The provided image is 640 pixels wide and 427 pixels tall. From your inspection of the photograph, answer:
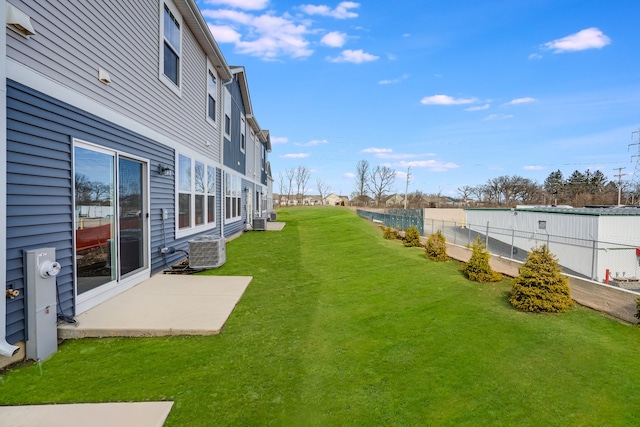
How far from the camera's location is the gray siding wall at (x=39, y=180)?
2988 millimetres

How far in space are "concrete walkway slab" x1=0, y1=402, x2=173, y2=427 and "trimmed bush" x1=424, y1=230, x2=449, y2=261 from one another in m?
7.60

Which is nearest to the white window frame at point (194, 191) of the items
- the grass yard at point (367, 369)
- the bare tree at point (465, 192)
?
the grass yard at point (367, 369)

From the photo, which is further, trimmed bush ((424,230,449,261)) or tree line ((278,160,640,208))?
tree line ((278,160,640,208))

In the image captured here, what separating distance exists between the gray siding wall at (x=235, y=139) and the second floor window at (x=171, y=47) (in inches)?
185

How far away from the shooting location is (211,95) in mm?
10141

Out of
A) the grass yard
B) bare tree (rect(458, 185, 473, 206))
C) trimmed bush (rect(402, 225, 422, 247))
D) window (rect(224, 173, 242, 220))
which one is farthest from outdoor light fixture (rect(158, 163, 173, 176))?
bare tree (rect(458, 185, 473, 206))

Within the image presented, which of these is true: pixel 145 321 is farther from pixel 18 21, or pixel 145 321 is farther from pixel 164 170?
pixel 164 170

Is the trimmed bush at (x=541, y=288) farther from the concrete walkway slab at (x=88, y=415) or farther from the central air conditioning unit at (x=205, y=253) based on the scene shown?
the central air conditioning unit at (x=205, y=253)

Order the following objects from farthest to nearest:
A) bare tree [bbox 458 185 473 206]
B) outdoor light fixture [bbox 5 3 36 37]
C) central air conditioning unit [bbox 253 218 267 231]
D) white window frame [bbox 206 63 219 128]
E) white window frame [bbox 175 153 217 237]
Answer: bare tree [bbox 458 185 473 206] < central air conditioning unit [bbox 253 218 267 231] < white window frame [bbox 206 63 219 128] < white window frame [bbox 175 153 217 237] < outdoor light fixture [bbox 5 3 36 37]

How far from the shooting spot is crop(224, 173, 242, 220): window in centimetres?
1187

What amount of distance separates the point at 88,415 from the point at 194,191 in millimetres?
6480

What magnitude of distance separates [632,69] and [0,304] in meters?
26.8

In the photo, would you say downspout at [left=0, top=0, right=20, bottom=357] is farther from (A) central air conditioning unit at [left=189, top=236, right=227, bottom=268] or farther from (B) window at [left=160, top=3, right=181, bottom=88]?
(A) central air conditioning unit at [left=189, top=236, right=227, bottom=268]

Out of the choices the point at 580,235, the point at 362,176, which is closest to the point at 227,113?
the point at 580,235
